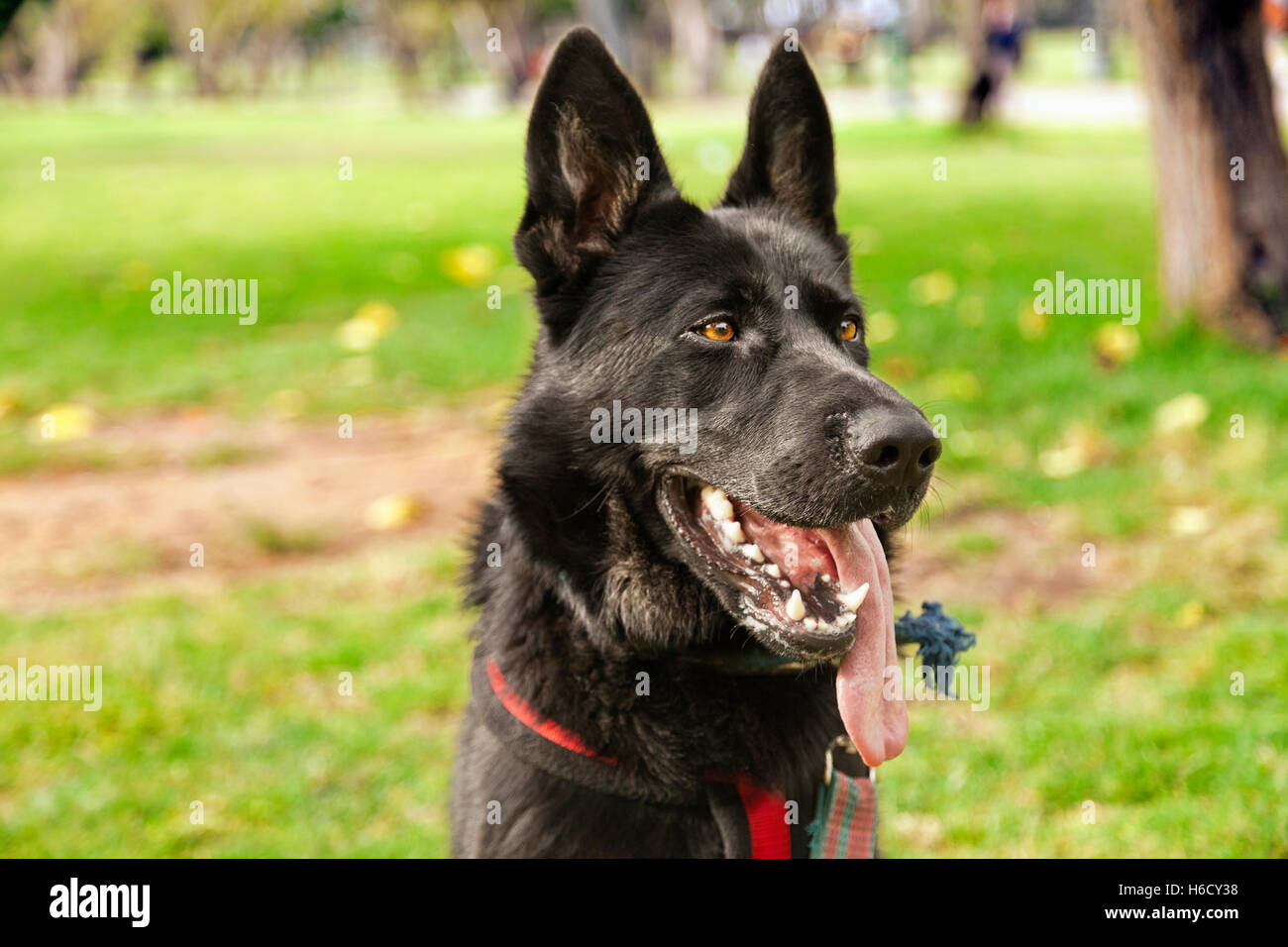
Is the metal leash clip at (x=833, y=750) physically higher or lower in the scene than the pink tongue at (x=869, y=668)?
lower

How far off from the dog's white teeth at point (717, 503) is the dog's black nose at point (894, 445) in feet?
1.21

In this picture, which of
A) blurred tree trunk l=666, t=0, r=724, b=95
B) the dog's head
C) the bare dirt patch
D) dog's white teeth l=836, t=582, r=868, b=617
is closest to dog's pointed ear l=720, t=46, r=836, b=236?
the dog's head

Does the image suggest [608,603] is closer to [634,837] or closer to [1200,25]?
[634,837]

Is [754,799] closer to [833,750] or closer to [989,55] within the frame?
[833,750]

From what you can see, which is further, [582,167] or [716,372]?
[582,167]

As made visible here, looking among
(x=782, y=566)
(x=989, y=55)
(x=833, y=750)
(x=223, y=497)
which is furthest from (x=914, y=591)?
(x=989, y=55)

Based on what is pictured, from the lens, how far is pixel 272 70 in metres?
66.1

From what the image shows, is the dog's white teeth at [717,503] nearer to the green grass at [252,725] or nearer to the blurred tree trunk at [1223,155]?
the green grass at [252,725]

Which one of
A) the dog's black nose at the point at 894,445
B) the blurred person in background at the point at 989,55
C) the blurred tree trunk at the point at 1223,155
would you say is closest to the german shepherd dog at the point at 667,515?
the dog's black nose at the point at 894,445

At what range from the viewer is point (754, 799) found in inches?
100

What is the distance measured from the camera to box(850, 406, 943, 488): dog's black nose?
2338 millimetres

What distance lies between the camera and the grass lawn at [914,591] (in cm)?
367

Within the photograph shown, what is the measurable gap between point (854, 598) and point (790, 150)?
1.24 m
